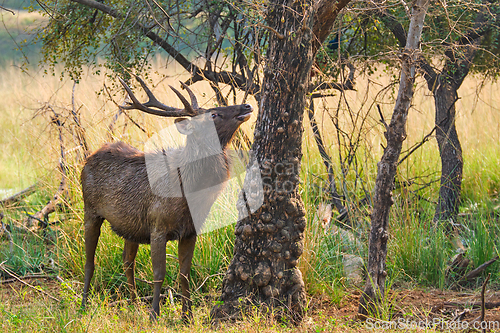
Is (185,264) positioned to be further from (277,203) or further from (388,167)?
(388,167)

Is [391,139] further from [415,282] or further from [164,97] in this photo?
[164,97]

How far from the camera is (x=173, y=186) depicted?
3.37m

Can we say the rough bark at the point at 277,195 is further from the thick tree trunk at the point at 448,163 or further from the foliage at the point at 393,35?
the thick tree trunk at the point at 448,163

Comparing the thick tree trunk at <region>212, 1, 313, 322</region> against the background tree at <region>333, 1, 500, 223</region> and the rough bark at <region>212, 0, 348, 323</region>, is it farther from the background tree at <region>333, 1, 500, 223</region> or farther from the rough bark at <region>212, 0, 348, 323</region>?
the background tree at <region>333, 1, 500, 223</region>

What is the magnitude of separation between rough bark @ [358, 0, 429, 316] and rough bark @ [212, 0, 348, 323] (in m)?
0.49

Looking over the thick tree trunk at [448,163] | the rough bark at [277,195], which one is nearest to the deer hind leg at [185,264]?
the rough bark at [277,195]

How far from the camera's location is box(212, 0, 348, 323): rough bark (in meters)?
3.11

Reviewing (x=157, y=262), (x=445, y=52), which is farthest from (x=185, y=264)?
(x=445, y=52)

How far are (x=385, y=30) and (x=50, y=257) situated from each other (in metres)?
4.47

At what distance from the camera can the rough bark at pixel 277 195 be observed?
3.11 metres

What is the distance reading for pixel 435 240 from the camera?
4129 millimetres

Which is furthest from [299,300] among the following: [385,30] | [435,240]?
[385,30]

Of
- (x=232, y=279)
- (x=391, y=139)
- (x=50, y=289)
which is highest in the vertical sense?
(x=391, y=139)
